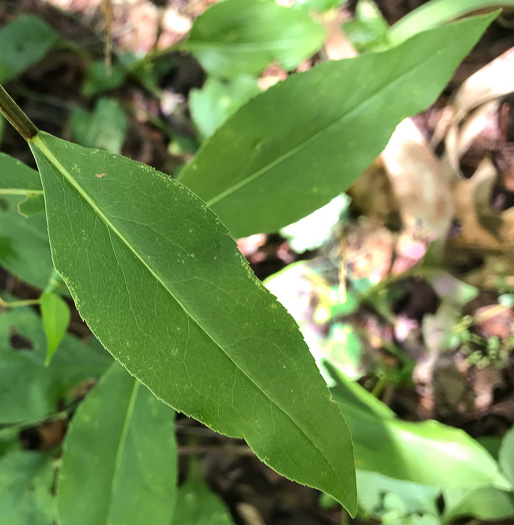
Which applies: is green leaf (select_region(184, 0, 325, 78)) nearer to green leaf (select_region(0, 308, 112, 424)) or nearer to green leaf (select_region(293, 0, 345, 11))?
green leaf (select_region(293, 0, 345, 11))

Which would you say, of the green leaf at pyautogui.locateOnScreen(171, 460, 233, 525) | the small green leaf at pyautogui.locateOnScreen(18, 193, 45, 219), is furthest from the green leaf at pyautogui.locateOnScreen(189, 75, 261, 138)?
the green leaf at pyautogui.locateOnScreen(171, 460, 233, 525)

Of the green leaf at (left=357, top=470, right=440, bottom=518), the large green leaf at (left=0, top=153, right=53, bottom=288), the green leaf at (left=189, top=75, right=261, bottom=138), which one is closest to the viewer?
the large green leaf at (left=0, top=153, right=53, bottom=288)

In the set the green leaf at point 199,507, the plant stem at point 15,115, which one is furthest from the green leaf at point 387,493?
Result: the plant stem at point 15,115

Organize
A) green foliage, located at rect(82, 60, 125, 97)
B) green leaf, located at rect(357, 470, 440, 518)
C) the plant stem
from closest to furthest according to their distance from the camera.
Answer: the plant stem < green leaf, located at rect(357, 470, 440, 518) < green foliage, located at rect(82, 60, 125, 97)

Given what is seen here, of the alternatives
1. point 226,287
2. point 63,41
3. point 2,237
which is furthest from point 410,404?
point 63,41

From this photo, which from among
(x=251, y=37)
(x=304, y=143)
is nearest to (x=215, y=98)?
(x=251, y=37)

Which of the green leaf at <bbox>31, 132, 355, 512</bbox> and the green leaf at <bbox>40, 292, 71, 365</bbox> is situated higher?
the green leaf at <bbox>31, 132, 355, 512</bbox>

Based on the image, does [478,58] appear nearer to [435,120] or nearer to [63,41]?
[435,120]
